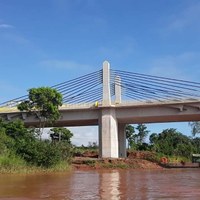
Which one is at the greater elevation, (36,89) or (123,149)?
(36,89)

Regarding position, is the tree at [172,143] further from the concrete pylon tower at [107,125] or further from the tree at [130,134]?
the concrete pylon tower at [107,125]

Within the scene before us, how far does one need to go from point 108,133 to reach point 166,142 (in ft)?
126

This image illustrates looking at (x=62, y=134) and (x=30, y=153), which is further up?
(x=62, y=134)

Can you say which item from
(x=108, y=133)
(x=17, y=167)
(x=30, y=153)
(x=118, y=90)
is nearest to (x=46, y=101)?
(x=108, y=133)

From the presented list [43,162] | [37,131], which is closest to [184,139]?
[37,131]

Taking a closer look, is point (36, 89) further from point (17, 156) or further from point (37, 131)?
point (17, 156)

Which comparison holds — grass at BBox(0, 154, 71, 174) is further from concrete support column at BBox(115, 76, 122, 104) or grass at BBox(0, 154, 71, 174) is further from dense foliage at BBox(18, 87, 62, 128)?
concrete support column at BBox(115, 76, 122, 104)

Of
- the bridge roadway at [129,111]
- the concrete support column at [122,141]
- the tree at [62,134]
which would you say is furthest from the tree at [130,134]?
the bridge roadway at [129,111]

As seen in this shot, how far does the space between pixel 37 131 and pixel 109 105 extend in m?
11.6

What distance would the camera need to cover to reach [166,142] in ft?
299

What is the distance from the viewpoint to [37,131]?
155ft

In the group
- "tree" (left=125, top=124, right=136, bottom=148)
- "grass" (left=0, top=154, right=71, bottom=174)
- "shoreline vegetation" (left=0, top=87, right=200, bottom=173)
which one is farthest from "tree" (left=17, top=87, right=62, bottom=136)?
"tree" (left=125, top=124, right=136, bottom=148)

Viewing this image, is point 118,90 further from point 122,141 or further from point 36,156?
point 36,156

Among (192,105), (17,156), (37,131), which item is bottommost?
(17,156)
